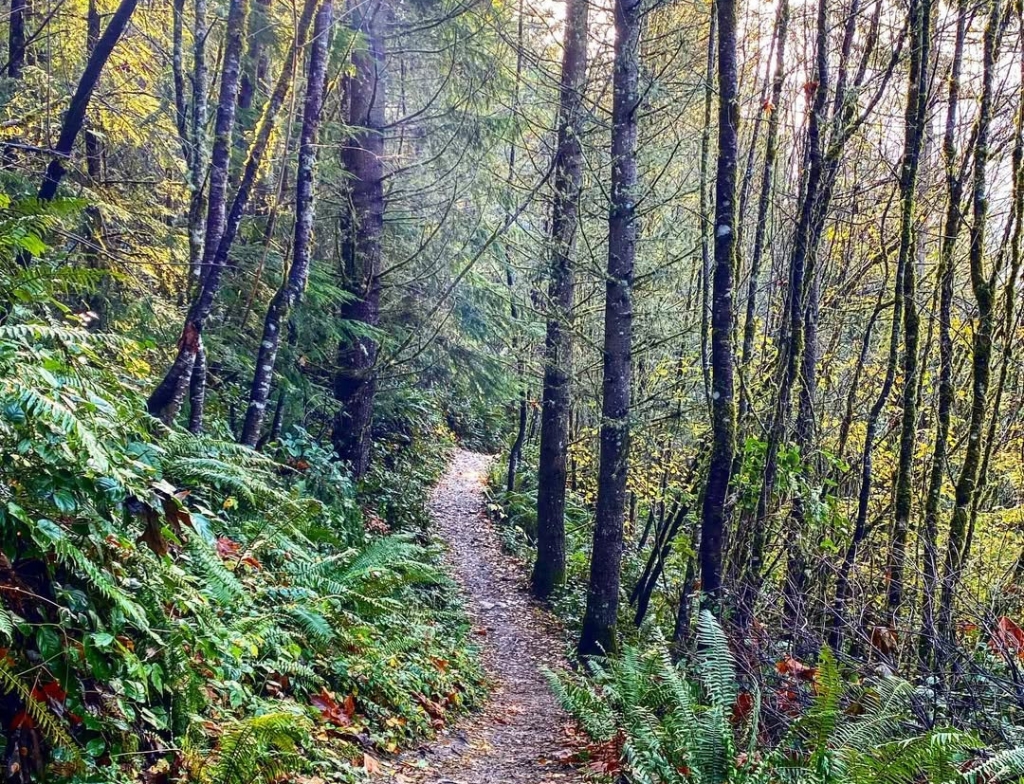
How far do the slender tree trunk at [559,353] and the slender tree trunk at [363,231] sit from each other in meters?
3.14

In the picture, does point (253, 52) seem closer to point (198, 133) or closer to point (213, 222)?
point (198, 133)

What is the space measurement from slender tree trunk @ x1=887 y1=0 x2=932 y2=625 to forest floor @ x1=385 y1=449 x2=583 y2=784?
3.88 metres

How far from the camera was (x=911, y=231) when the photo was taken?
7016 millimetres

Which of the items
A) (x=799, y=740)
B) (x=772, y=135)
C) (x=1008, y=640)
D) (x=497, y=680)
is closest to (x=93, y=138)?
(x=772, y=135)

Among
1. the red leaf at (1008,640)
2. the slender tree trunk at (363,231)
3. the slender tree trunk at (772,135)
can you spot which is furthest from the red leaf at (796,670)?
the slender tree trunk at (363,231)

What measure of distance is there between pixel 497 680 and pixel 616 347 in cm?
481

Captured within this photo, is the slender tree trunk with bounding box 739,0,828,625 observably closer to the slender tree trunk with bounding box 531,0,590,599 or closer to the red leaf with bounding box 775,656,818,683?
the red leaf with bounding box 775,656,818,683

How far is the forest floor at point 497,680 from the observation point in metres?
5.68

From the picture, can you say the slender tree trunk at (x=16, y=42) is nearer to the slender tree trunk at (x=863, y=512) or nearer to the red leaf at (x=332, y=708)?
the red leaf at (x=332, y=708)

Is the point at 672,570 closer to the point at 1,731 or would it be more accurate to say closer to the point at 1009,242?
the point at 1009,242

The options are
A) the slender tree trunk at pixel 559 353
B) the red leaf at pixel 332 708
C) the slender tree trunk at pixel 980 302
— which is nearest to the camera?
the red leaf at pixel 332 708

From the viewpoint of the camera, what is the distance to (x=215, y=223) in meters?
7.62

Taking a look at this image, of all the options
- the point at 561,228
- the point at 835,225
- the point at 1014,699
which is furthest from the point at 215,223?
the point at 1014,699

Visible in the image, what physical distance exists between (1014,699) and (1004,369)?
3426mm
